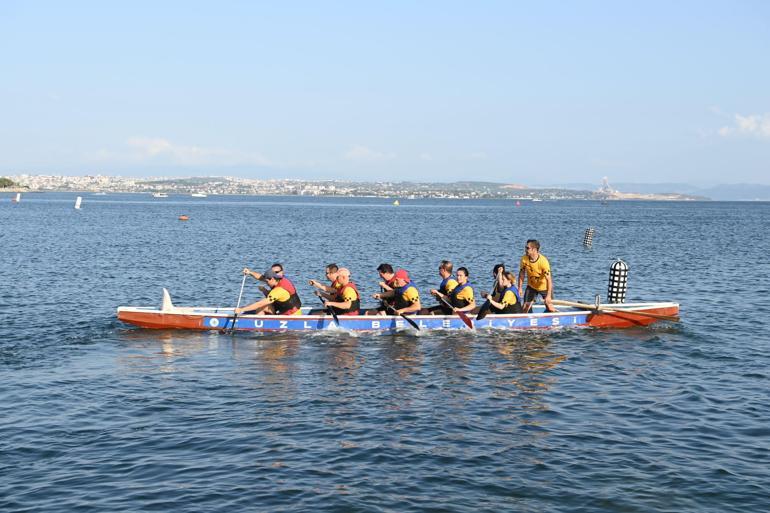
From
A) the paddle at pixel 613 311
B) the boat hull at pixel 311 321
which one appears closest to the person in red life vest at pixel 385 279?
the boat hull at pixel 311 321

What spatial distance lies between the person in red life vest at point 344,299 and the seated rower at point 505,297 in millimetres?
3883

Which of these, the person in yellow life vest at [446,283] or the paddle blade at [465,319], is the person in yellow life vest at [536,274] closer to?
the paddle blade at [465,319]

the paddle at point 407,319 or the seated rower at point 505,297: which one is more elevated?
the seated rower at point 505,297

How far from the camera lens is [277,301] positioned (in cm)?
2372

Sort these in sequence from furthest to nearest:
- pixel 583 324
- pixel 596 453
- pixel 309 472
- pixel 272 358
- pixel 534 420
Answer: pixel 583 324 → pixel 272 358 → pixel 534 420 → pixel 596 453 → pixel 309 472

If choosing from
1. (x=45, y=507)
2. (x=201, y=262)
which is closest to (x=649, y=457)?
(x=45, y=507)

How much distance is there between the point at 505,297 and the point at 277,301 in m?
6.74

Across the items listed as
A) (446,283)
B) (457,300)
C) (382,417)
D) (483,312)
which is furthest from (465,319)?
(382,417)

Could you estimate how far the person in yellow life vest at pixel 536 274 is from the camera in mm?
23500

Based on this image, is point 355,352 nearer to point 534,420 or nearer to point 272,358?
point 272,358

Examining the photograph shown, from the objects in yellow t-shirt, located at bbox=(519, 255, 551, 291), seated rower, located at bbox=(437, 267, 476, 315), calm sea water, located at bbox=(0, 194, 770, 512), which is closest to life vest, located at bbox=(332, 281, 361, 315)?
calm sea water, located at bbox=(0, 194, 770, 512)

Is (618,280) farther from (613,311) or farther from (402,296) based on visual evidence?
(402,296)

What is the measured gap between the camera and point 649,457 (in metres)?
13.4

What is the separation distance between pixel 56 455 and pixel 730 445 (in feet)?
37.7
